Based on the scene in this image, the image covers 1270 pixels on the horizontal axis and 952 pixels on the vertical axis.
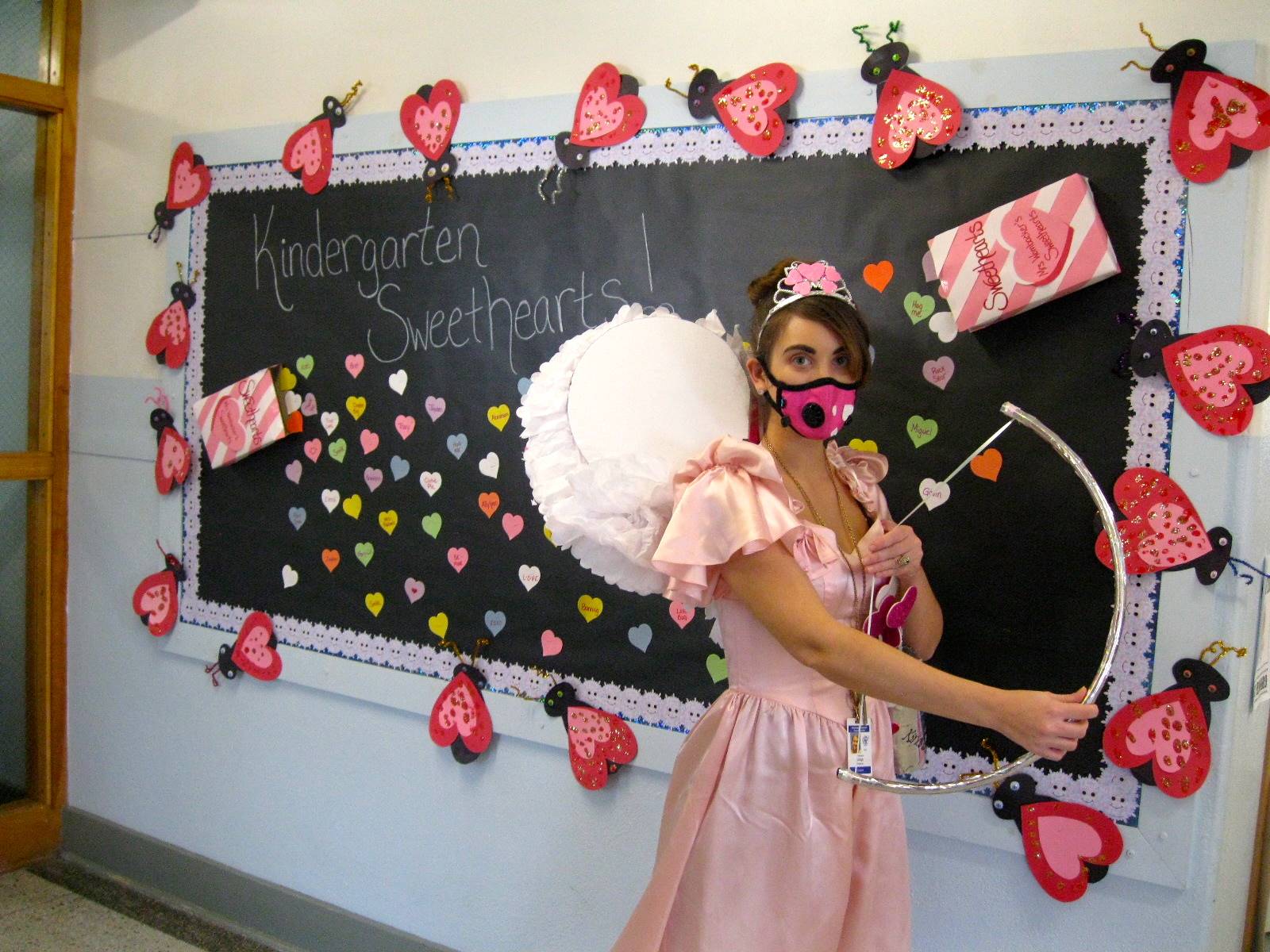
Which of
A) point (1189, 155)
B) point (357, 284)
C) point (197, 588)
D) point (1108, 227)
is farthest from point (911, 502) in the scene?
point (197, 588)

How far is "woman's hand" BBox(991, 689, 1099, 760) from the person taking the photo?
1.18 meters

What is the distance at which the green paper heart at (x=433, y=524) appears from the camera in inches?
90.0

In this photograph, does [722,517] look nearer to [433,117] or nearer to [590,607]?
[590,607]

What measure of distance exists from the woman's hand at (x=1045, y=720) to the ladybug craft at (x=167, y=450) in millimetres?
2276

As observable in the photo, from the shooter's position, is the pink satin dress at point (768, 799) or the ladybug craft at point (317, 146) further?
the ladybug craft at point (317, 146)

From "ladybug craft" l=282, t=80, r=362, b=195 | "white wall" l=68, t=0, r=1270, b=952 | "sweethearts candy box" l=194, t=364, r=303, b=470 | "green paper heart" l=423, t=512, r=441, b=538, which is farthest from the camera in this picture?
"sweethearts candy box" l=194, t=364, r=303, b=470

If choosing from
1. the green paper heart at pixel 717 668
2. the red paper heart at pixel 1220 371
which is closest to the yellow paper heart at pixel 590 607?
the green paper heart at pixel 717 668

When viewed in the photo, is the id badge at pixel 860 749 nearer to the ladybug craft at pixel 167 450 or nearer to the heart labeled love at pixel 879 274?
the heart labeled love at pixel 879 274

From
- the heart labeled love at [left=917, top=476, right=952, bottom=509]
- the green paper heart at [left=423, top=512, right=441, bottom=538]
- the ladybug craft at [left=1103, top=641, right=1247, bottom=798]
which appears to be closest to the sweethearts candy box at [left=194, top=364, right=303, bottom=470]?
the green paper heart at [left=423, top=512, right=441, bottom=538]

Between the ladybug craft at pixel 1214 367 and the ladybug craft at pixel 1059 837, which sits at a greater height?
the ladybug craft at pixel 1214 367

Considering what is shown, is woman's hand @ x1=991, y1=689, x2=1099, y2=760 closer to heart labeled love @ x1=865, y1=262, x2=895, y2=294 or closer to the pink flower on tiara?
the pink flower on tiara

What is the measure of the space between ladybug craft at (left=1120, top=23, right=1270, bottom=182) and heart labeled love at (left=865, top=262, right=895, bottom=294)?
0.47m

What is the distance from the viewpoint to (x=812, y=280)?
1.46 m

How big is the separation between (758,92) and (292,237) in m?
1.28
